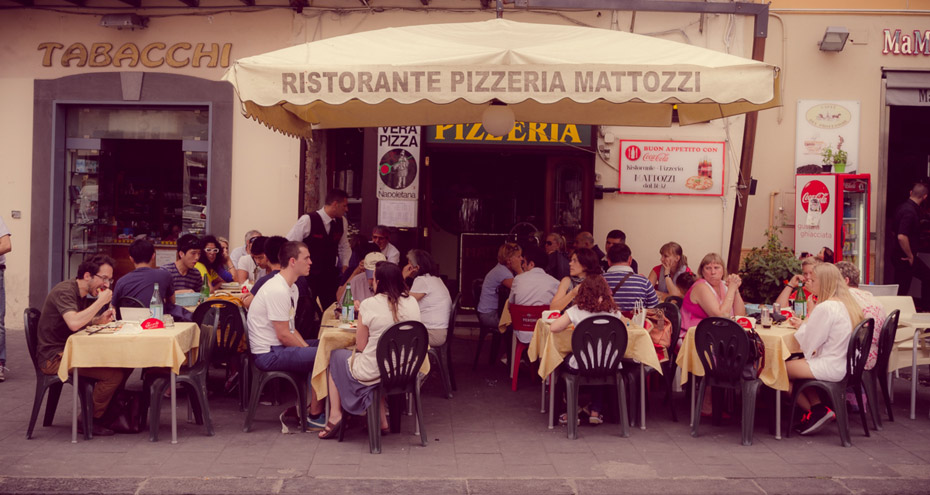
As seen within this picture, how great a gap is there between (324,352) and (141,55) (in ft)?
19.4

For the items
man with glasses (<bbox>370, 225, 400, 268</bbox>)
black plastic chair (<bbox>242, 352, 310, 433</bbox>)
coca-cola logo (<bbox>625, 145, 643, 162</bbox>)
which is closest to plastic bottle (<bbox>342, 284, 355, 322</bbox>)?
black plastic chair (<bbox>242, 352, 310, 433</bbox>)

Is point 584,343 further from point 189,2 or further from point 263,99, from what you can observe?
point 189,2

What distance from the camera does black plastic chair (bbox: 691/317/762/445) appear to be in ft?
20.7

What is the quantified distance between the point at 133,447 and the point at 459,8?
6617 mm

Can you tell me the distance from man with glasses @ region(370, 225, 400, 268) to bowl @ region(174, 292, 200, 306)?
2420 mm

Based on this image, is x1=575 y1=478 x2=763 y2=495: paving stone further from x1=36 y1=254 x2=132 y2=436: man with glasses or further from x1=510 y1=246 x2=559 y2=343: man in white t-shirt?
x1=36 y1=254 x2=132 y2=436: man with glasses

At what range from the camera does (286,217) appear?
1052 cm

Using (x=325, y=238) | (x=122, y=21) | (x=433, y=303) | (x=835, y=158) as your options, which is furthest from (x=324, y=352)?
(x=835, y=158)

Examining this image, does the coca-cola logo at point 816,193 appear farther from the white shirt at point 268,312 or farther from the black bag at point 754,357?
the white shirt at point 268,312

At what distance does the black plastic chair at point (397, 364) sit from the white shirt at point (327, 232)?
3306 millimetres

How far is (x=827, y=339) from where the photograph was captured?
20.6 ft

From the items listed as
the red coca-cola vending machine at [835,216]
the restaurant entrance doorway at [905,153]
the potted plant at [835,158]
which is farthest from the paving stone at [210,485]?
the restaurant entrance doorway at [905,153]

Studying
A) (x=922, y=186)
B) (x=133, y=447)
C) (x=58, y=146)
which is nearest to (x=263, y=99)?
(x=133, y=447)

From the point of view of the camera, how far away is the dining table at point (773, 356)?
6.32m
